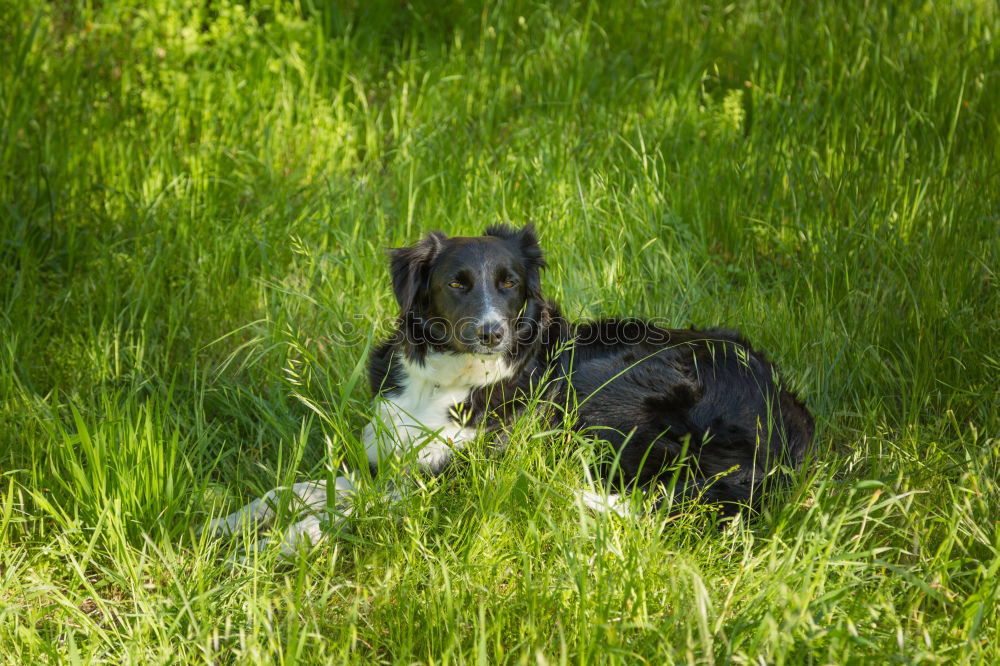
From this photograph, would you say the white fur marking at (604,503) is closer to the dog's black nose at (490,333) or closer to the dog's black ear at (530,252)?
the dog's black nose at (490,333)

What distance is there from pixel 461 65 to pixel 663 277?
2200mm

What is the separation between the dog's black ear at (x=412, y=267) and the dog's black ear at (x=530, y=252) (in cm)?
31

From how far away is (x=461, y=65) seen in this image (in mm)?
5684

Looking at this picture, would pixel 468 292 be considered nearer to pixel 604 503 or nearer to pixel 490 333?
pixel 490 333

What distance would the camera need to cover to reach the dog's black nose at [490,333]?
3.08m

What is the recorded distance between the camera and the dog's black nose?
3.08m

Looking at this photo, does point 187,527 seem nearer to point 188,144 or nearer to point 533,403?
point 533,403

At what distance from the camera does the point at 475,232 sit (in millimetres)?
4488

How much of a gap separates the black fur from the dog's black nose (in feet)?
0.33

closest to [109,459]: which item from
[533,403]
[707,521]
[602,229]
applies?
[533,403]

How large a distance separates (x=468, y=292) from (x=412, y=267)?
0.27m

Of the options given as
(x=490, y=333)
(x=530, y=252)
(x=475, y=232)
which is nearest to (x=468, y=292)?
(x=490, y=333)

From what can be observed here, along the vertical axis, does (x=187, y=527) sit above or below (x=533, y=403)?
below

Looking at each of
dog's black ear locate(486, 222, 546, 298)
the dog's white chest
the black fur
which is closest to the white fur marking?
the black fur
